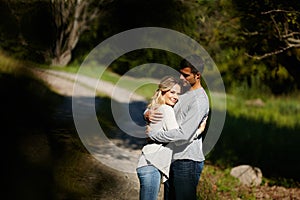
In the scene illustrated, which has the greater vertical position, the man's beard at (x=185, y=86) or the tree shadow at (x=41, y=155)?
the man's beard at (x=185, y=86)

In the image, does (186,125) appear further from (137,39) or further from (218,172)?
(137,39)

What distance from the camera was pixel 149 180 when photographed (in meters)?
4.16

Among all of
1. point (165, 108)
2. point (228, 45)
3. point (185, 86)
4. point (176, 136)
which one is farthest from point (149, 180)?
point (228, 45)

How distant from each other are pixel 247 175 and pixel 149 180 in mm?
4823

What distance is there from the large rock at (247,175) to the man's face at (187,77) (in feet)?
15.2

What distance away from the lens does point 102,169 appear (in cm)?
765

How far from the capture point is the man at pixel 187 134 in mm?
4082

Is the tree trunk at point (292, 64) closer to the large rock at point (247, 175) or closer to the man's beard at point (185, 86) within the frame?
the large rock at point (247, 175)

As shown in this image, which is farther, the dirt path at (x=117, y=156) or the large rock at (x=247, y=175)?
the large rock at (x=247, y=175)

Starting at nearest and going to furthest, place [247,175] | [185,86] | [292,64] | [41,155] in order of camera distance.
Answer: [185,86] < [41,155] < [292,64] < [247,175]

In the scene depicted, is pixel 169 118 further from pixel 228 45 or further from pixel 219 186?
pixel 228 45

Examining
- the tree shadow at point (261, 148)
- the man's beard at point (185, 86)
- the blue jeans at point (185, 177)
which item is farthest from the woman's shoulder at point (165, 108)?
the tree shadow at point (261, 148)

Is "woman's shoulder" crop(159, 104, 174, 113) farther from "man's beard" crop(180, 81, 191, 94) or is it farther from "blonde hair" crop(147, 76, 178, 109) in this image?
"man's beard" crop(180, 81, 191, 94)

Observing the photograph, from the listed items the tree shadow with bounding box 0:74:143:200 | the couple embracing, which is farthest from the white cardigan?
the tree shadow with bounding box 0:74:143:200
